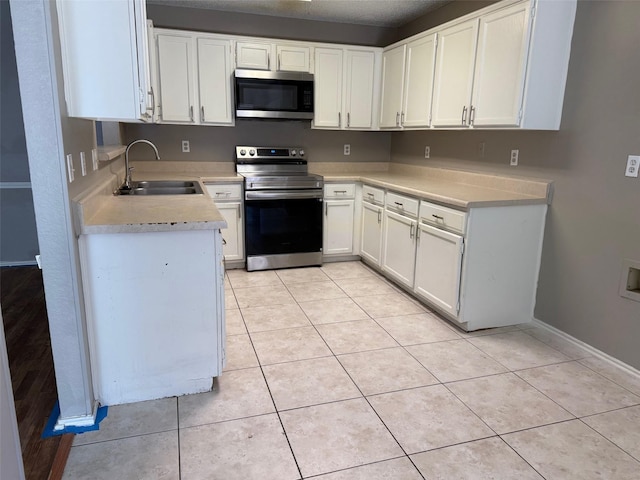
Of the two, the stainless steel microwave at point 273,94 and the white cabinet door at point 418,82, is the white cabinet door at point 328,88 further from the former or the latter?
the white cabinet door at point 418,82

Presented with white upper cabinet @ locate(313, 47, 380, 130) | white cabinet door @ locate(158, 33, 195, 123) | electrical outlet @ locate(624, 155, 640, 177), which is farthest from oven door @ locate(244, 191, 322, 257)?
electrical outlet @ locate(624, 155, 640, 177)

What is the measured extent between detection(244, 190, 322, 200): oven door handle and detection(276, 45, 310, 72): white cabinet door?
3.87 feet

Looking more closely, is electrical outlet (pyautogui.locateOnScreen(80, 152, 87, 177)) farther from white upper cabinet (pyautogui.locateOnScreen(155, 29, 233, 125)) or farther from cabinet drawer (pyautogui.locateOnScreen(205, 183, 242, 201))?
white upper cabinet (pyautogui.locateOnScreen(155, 29, 233, 125))

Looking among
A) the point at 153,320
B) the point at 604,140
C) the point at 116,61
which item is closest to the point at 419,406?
the point at 153,320

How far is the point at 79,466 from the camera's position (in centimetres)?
168

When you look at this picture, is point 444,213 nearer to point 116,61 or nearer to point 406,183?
point 406,183

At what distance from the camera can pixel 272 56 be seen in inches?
161

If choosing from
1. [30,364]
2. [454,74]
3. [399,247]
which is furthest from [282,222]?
[30,364]

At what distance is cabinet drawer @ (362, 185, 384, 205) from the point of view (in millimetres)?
3928

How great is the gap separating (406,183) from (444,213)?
79cm

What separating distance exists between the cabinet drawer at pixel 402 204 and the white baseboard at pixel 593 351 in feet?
3.77

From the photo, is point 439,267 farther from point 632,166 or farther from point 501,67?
point 501,67

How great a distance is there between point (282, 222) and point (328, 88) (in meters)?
1.42

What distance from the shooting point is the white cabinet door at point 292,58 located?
4.12 m
